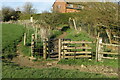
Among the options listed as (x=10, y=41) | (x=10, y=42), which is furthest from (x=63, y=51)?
(x=10, y=41)

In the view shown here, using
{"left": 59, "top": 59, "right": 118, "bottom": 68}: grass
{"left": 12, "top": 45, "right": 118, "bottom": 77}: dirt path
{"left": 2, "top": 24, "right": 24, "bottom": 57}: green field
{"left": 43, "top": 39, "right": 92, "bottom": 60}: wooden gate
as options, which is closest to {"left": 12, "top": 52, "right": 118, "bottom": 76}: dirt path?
{"left": 12, "top": 45, "right": 118, "bottom": 77}: dirt path

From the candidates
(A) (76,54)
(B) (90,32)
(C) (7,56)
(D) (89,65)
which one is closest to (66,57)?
(A) (76,54)

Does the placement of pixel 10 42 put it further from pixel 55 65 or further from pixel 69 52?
pixel 55 65

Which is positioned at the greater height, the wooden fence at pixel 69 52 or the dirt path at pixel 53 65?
the wooden fence at pixel 69 52

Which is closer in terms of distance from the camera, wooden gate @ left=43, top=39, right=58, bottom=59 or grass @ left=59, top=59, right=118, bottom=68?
grass @ left=59, top=59, right=118, bottom=68

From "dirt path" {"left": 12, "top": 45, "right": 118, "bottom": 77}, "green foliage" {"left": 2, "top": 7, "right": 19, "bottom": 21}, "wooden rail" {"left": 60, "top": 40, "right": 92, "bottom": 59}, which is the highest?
"green foliage" {"left": 2, "top": 7, "right": 19, "bottom": 21}

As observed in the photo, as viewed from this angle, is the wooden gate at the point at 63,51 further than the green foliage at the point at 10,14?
No

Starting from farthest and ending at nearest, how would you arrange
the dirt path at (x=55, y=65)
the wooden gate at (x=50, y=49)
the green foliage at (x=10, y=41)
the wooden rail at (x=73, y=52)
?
1. the green foliage at (x=10, y=41)
2. the wooden gate at (x=50, y=49)
3. the wooden rail at (x=73, y=52)
4. the dirt path at (x=55, y=65)

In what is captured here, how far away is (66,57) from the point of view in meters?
10.6

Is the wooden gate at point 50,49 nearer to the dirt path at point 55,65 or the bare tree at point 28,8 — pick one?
the dirt path at point 55,65

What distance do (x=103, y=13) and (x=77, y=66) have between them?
20.4 ft

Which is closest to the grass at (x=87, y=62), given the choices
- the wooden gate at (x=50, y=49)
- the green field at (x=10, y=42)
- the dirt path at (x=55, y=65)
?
the dirt path at (x=55, y=65)

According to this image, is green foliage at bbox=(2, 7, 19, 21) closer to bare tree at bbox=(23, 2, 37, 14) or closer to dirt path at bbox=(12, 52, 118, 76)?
bare tree at bbox=(23, 2, 37, 14)

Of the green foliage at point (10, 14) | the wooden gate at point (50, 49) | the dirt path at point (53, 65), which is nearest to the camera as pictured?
the dirt path at point (53, 65)
